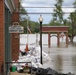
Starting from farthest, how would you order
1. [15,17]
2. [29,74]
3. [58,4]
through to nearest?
[58,4] → [15,17] → [29,74]

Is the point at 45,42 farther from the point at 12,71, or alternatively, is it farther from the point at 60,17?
the point at 12,71

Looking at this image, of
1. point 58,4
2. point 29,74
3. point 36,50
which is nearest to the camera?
point 29,74

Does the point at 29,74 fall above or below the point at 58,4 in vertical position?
below

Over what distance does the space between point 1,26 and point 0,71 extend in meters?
1.49

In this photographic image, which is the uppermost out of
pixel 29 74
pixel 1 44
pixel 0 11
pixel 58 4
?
pixel 58 4

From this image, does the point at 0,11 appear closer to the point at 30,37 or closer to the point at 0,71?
the point at 0,71

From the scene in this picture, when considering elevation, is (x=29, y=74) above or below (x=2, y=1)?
below

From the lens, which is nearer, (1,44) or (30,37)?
(1,44)

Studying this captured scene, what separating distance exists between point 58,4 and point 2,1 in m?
71.9

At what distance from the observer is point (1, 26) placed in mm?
11508

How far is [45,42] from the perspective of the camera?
7238 centimetres

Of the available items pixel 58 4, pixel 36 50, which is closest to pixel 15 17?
pixel 36 50

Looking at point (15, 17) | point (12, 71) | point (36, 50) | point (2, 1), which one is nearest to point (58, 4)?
point (36, 50)

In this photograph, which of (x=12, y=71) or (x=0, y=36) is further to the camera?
(x=12, y=71)
